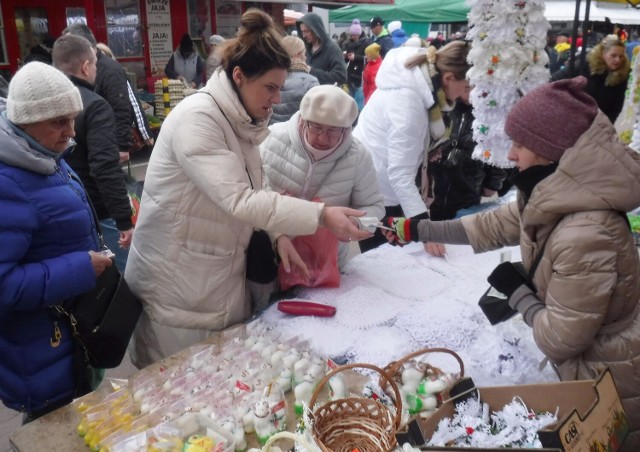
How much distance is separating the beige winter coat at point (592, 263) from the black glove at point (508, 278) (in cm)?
8

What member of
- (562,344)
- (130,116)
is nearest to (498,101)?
(562,344)

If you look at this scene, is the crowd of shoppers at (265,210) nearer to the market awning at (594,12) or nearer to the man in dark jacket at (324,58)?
the man in dark jacket at (324,58)

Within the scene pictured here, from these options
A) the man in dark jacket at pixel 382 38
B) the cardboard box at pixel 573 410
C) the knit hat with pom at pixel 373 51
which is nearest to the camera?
the cardboard box at pixel 573 410

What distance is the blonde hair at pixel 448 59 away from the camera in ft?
8.97

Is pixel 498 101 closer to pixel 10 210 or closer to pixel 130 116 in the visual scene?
pixel 10 210

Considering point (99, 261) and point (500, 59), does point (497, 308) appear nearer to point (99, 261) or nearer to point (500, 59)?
point (99, 261)

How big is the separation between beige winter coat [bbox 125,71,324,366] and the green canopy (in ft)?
40.0

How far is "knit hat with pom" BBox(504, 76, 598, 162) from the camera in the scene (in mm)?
1458

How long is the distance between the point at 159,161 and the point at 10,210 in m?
0.48

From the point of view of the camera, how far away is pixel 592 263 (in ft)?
4.60

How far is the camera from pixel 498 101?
9.81 feet

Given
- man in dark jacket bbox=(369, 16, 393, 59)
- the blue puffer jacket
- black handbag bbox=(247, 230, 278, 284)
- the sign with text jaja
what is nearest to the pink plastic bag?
black handbag bbox=(247, 230, 278, 284)

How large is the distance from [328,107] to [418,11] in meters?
12.2

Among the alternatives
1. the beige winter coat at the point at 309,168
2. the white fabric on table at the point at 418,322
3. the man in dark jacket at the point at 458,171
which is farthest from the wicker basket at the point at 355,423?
the man in dark jacket at the point at 458,171
